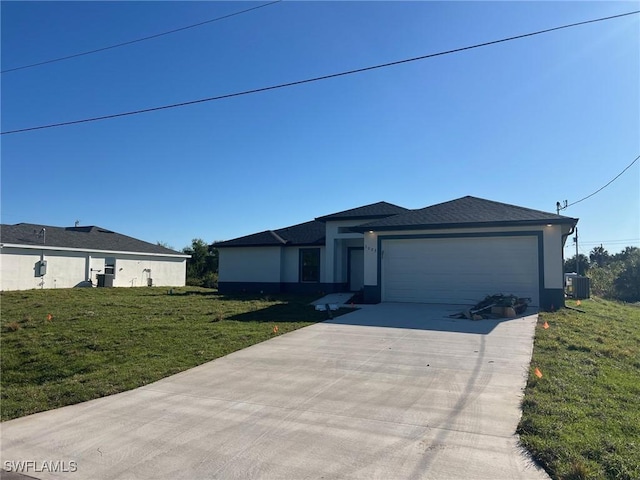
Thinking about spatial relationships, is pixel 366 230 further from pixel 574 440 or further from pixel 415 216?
pixel 574 440

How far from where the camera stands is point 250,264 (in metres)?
24.1

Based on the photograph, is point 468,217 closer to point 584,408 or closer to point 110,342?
point 584,408

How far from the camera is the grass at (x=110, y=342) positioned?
23.6 feet

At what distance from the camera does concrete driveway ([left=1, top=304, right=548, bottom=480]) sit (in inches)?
163

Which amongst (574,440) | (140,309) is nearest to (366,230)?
(140,309)

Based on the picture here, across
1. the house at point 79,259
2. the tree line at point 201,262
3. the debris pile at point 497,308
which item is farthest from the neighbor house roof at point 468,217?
the tree line at point 201,262

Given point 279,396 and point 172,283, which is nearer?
point 279,396

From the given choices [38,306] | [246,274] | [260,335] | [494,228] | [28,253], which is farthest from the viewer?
[28,253]

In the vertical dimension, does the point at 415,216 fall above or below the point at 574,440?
above

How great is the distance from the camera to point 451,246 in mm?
15727

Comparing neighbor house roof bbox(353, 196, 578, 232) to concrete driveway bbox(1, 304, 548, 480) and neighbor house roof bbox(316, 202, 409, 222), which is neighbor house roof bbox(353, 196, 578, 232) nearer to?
neighbor house roof bbox(316, 202, 409, 222)

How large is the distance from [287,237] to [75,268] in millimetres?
14897

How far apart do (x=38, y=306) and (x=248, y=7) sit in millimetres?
13488

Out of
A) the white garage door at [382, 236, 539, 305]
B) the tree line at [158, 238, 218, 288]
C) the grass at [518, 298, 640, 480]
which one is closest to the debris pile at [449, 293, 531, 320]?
the white garage door at [382, 236, 539, 305]
